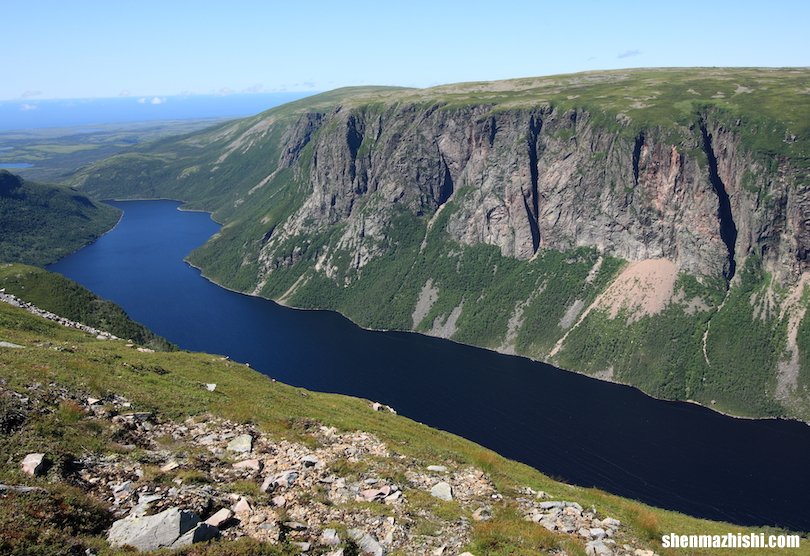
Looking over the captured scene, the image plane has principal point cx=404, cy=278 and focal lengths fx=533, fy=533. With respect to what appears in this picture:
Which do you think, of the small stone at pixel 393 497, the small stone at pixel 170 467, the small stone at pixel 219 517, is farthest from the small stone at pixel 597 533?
the small stone at pixel 170 467

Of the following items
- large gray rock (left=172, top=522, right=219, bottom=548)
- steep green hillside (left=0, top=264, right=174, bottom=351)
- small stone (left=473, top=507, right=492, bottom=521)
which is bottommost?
steep green hillside (left=0, top=264, right=174, bottom=351)

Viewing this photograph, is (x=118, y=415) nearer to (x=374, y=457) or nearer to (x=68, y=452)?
(x=68, y=452)

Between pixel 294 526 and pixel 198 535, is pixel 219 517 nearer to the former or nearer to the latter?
pixel 198 535

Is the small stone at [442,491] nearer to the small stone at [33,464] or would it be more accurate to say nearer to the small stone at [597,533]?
the small stone at [597,533]

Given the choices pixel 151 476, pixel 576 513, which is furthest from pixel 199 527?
pixel 576 513

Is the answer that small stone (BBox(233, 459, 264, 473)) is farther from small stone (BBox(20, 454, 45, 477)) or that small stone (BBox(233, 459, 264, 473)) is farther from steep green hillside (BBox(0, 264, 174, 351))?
steep green hillside (BBox(0, 264, 174, 351))

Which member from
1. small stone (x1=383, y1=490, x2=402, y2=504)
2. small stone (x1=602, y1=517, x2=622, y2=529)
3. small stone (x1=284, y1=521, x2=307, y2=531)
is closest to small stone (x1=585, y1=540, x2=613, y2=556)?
small stone (x1=602, y1=517, x2=622, y2=529)
